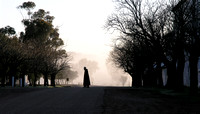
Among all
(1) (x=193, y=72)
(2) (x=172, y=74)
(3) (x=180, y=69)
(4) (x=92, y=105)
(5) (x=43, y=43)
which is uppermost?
(5) (x=43, y=43)

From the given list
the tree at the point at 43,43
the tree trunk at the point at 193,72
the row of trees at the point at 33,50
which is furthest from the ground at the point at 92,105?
the tree at the point at 43,43

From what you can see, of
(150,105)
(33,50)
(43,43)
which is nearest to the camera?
(150,105)

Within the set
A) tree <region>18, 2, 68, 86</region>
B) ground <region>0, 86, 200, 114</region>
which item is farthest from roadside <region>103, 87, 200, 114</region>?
tree <region>18, 2, 68, 86</region>

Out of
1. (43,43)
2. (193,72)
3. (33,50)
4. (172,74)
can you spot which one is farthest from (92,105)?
(43,43)

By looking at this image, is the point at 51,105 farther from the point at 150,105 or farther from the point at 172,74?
the point at 172,74

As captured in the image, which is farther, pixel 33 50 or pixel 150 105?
pixel 33 50

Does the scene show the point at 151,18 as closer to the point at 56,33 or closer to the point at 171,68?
the point at 171,68

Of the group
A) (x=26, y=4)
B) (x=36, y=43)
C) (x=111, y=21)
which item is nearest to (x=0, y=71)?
(x=36, y=43)

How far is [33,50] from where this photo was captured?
51688 millimetres

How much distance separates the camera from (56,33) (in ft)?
218

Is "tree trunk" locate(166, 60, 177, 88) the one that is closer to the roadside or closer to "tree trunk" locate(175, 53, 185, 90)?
"tree trunk" locate(175, 53, 185, 90)

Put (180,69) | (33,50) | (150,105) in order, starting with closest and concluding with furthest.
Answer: (150,105) → (180,69) → (33,50)

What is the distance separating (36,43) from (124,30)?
28.8 metres

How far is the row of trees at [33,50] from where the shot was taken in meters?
43.1
